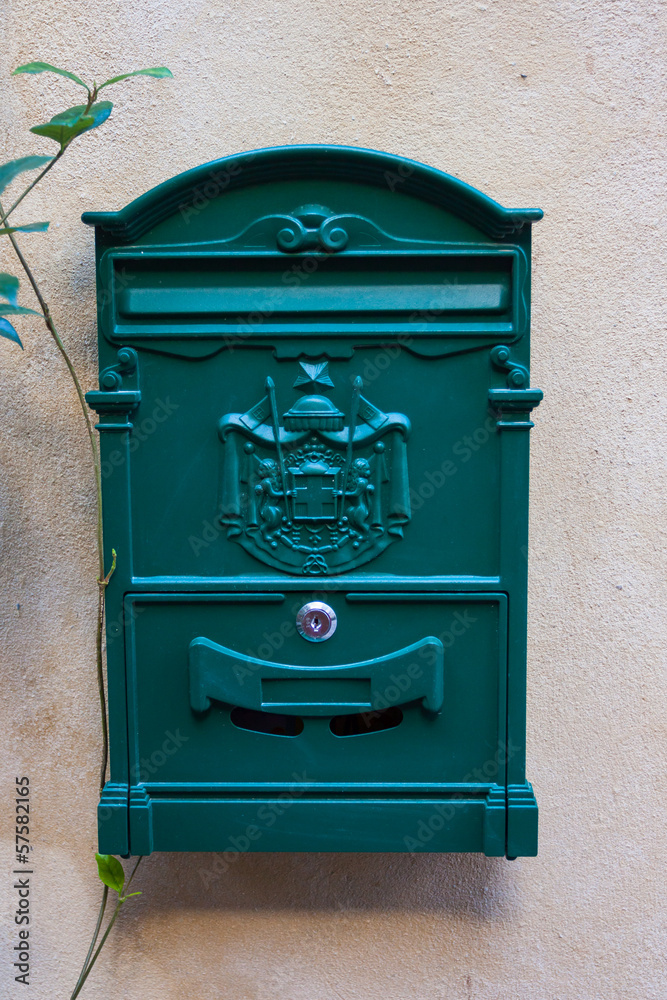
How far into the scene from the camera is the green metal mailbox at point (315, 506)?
1.34 meters

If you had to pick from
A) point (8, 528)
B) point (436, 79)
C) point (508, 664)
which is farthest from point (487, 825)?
point (436, 79)

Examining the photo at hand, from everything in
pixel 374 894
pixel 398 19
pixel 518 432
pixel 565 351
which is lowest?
pixel 374 894

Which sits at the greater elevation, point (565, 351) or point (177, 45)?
point (177, 45)

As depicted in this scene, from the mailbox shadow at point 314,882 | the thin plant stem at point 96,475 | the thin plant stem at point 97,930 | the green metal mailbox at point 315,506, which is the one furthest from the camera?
the mailbox shadow at point 314,882

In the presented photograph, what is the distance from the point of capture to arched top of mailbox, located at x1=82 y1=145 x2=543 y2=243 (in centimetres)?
130

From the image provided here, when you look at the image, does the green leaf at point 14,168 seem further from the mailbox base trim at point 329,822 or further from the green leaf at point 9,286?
the mailbox base trim at point 329,822

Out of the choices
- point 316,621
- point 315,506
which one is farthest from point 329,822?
point 315,506

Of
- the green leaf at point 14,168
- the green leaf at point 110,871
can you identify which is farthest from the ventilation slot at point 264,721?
the green leaf at point 14,168

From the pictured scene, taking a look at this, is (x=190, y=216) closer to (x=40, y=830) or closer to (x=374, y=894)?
(x=40, y=830)

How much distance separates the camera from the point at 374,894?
5.65 ft

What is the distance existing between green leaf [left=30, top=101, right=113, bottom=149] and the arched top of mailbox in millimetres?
138

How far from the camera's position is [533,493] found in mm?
1705

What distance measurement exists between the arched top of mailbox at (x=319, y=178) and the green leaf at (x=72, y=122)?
0.45 feet

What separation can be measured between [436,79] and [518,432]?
0.94m
